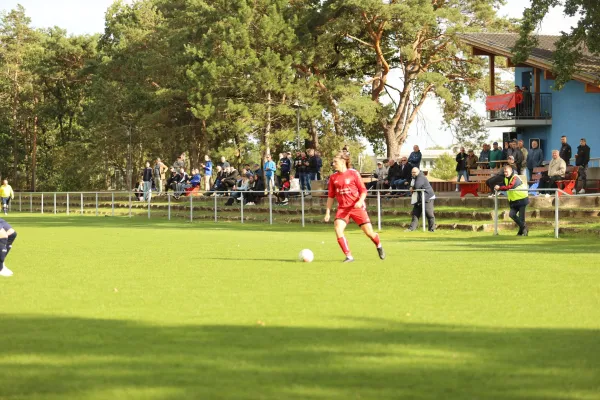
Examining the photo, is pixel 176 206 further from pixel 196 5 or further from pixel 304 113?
pixel 196 5

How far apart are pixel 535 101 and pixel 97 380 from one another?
1633 inches

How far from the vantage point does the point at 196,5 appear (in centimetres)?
5906

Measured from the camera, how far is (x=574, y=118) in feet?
149

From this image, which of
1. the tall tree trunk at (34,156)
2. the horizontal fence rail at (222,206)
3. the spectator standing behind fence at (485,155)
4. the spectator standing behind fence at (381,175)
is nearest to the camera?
the horizontal fence rail at (222,206)

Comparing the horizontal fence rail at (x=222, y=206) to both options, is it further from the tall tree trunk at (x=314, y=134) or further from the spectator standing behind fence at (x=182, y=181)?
the tall tree trunk at (x=314, y=134)

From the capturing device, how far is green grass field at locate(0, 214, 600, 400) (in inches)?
275

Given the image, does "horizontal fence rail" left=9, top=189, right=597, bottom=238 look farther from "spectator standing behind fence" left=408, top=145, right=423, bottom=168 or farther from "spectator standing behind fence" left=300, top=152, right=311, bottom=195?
"spectator standing behind fence" left=408, top=145, right=423, bottom=168

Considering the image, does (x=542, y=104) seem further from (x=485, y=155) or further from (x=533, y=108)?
(x=485, y=155)

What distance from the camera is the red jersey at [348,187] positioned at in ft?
57.1

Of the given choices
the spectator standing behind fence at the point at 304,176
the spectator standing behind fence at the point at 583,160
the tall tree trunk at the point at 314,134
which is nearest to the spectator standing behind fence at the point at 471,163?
the spectator standing behind fence at the point at 583,160

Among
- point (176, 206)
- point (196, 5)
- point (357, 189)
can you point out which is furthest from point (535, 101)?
point (357, 189)

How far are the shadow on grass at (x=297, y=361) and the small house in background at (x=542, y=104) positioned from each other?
35.7 m

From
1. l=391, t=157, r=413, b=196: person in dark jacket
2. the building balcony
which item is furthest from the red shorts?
the building balcony

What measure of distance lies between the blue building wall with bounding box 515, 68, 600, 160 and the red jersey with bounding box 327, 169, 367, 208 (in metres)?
28.7
